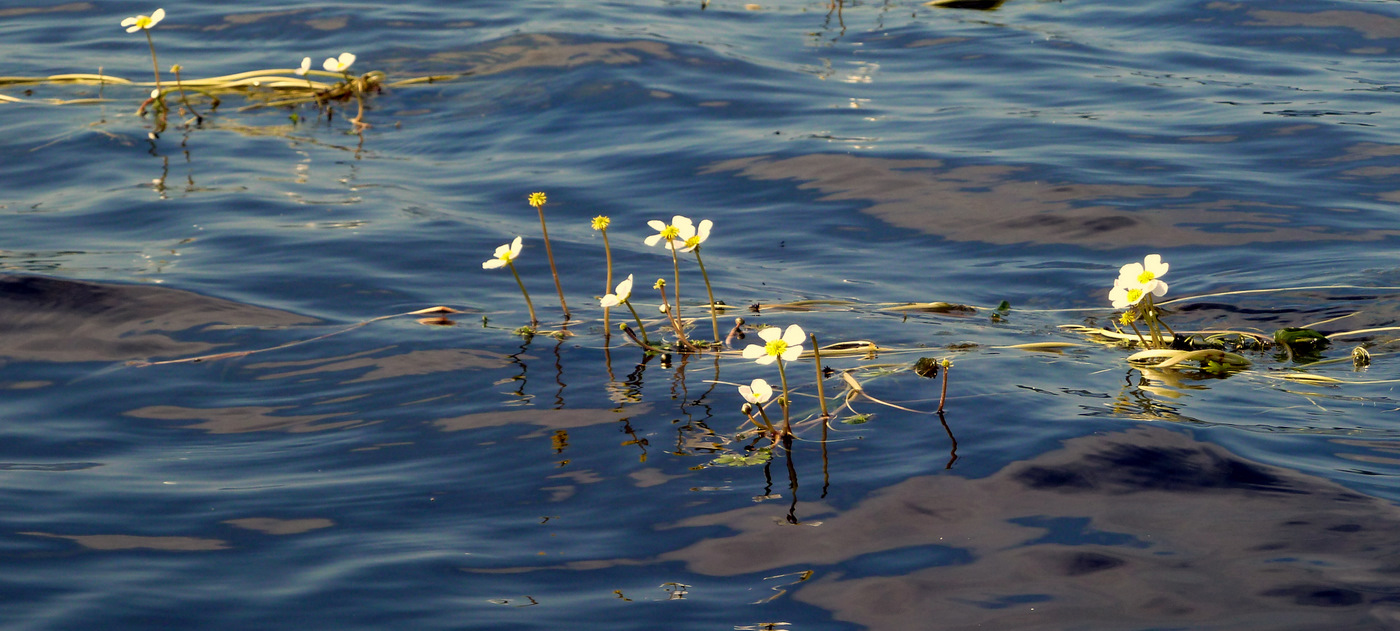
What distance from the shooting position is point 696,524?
2699 millimetres

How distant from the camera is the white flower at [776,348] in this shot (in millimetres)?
2785

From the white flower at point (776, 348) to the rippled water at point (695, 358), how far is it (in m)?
0.28

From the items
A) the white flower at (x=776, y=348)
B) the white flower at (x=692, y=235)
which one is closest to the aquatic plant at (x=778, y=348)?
the white flower at (x=776, y=348)

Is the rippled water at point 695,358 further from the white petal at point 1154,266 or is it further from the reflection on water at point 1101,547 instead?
the white petal at point 1154,266

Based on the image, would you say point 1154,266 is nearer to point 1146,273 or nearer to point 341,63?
point 1146,273

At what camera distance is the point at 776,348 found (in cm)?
281

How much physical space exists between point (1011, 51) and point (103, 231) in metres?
5.70

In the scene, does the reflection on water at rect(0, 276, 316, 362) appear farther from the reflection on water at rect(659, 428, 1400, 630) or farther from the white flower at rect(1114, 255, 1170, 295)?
the white flower at rect(1114, 255, 1170, 295)

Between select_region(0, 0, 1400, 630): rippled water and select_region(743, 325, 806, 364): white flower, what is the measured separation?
0.28 meters

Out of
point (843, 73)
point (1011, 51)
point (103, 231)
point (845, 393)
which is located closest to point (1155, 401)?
point (845, 393)

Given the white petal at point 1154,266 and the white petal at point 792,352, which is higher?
the white petal at point 1154,266

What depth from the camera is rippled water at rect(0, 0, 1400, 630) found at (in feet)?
8.19

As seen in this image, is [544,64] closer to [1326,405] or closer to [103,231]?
[103,231]

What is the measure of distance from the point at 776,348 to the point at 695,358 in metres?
0.86
